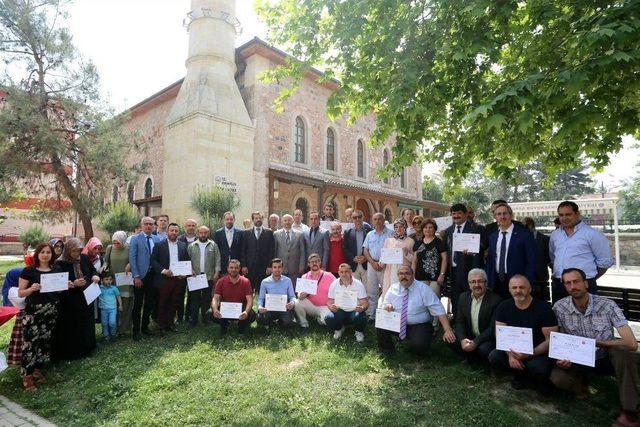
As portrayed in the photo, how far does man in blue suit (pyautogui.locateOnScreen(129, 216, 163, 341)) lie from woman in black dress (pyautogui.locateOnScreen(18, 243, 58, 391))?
133 cm

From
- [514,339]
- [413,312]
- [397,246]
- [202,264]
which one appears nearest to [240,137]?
[202,264]

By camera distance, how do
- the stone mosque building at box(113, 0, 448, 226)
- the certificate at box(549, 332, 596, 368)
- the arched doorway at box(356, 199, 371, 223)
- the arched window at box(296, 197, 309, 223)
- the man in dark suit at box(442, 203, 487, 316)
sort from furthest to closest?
the arched doorway at box(356, 199, 371, 223)
the arched window at box(296, 197, 309, 223)
the stone mosque building at box(113, 0, 448, 226)
the man in dark suit at box(442, 203, 487, 316)
the certificate at box(549, 332, 596, 368)

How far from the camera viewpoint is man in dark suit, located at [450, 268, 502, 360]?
4.26 meters

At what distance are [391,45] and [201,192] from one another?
9.26 m

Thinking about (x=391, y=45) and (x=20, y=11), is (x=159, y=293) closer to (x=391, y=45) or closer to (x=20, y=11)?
(x=391, y=45)

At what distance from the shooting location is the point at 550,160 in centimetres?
677

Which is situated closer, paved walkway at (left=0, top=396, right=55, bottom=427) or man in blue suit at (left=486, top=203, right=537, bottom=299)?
paved walkway at (left=0, top=396, right=55, bottom=427)

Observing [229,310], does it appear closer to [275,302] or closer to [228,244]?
[275,302]

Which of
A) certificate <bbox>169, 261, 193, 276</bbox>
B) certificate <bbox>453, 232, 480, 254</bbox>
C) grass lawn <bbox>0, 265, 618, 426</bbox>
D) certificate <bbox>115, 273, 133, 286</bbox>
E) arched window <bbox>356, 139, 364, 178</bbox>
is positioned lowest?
grass lawn <bbox>0, 265, 618, 426</bbox>

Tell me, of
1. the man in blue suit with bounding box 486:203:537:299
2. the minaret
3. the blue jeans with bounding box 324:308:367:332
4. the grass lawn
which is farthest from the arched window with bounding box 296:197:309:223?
A: the man in blue suit with bounding box 486:203:537:299

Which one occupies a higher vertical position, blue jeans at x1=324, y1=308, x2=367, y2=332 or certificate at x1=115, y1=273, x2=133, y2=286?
certificate at x1=115, y1=273, x2=133, y2=286

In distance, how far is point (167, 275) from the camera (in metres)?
6.21

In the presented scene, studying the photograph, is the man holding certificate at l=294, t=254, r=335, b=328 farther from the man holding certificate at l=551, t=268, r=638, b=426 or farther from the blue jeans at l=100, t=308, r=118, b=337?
the man holding certificate at l=551, t=268, r=638, b=426

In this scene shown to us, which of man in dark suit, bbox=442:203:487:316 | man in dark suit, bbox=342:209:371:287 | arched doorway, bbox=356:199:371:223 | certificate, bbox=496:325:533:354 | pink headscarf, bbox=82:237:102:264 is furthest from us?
arched doorway, bbox=356:199:371:223
